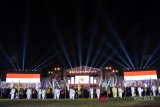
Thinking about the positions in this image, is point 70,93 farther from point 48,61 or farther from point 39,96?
point 48,61

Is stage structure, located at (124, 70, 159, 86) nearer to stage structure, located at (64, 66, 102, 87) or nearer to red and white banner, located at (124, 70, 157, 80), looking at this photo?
red and white banner, located at (124, 70, 157, 80)

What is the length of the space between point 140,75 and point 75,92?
1305 cm

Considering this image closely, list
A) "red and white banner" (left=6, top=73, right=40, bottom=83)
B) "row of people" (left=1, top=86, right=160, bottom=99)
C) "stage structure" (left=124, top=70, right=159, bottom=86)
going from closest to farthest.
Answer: "row of people" (left=1, top=86, right=160, bottom=99), "stage structure" (left=124, top=70, right=159, bottom=86), "red and white banner" (left=6, top=73, right=40, bottom=83)

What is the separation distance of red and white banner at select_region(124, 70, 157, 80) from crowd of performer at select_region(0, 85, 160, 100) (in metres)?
3.54

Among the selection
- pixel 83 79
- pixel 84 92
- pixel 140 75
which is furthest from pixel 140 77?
pixel 83 79

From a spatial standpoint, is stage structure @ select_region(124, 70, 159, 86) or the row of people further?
stage structure @ select_region(124, 70, 159, 86)

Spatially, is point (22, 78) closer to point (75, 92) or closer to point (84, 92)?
point (75, 92)

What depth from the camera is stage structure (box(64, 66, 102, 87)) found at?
4419 centimetres

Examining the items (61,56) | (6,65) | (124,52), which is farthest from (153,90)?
(6,65)

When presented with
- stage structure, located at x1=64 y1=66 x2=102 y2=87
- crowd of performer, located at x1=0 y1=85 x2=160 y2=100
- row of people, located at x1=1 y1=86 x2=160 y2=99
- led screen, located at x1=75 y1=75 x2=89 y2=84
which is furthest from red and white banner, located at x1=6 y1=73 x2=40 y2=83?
led screen, located at x1=75 y1=75 x2=89 y2=84

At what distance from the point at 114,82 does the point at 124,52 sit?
43.7ft

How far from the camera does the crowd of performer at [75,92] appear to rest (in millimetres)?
32531

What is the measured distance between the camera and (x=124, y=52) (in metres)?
53.5

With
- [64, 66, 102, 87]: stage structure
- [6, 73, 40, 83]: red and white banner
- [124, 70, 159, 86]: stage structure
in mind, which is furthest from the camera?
[64, 66, 102, 87]: stage structure
